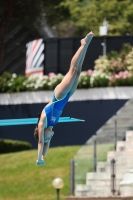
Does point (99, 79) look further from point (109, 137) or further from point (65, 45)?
point (109, 137)

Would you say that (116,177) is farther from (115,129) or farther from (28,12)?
(28,12)

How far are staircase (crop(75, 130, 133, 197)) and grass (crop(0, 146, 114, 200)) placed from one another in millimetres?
Result: 578

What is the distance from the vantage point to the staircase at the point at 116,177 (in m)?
25.5

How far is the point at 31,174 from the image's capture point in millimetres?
30453

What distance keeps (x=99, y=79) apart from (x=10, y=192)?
970 cm

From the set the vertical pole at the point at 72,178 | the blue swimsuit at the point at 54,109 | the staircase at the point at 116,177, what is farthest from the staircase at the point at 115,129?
the blue swimsuit at the point at 54,109

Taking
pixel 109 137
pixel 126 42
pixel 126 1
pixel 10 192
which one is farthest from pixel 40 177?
pixel 126 1

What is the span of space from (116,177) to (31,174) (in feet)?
15.6

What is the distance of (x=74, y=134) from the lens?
37.6 m

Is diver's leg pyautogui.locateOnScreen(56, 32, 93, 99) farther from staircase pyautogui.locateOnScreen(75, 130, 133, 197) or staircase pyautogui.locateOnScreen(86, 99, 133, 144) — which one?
staircase pyautogui.locateOnScreen(86, 99, 133, 144)

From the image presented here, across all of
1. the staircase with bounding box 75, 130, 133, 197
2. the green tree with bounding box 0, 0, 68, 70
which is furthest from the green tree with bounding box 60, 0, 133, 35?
the staircase with bounding box 75, 130, 133, 197

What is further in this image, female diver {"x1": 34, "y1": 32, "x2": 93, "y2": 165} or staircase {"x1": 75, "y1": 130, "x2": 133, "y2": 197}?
staircase {"x1": 75, "y1": 130, "x2": 133, "y2": 197}

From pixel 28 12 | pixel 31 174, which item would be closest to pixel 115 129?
pixel 31 174

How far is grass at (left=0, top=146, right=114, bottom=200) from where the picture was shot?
28.5 m
